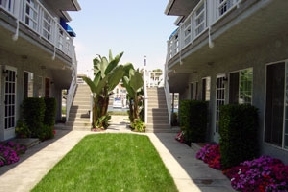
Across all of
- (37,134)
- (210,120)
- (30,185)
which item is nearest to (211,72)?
(210,120)

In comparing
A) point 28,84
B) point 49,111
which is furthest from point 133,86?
point 28,84

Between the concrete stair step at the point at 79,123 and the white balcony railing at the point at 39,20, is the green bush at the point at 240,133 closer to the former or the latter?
the white balcony railing at the point at 39,20

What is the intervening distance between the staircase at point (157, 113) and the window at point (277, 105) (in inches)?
410

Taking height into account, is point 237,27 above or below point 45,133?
above

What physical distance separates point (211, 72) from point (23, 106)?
7694 millimetres

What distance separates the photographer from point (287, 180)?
650cm

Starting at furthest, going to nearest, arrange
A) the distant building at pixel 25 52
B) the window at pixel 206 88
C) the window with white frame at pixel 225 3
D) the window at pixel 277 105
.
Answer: the window at pixel 206 88
the distant building at pixel 25 52
the window with white frame at pixel 225 3
the window at pixel 277 105

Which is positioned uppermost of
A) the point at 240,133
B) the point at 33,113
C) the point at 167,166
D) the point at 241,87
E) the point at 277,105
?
the point at 241,87

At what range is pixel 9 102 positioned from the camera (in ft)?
42.4

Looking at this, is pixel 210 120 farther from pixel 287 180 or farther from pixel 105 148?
pixel 287 180

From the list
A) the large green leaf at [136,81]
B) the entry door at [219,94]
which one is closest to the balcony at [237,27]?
the entry door at [219,94]

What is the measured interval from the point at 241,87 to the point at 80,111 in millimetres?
11640

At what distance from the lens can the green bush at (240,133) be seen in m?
8.38

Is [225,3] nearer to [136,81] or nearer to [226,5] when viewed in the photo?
[226,5]
